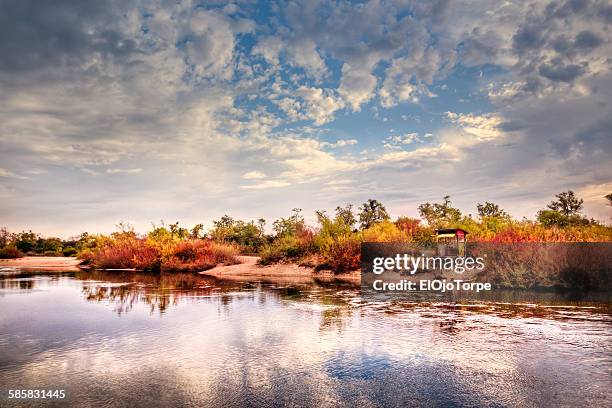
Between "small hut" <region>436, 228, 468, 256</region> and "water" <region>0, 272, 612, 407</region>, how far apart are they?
6251 mm

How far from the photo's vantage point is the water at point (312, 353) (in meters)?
4.90

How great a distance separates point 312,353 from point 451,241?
14.2m

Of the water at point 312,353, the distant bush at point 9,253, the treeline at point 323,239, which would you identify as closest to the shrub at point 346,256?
the treeline at point 323,239

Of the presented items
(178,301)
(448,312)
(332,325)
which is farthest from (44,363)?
(448,312)

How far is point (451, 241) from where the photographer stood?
1928cm

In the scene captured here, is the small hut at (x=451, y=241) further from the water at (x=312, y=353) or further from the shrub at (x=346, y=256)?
the water at (x=312, y=353)

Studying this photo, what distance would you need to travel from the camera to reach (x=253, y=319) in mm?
9641

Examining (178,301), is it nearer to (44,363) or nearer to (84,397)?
(44,363)

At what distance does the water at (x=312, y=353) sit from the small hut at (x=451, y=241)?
6251 mm

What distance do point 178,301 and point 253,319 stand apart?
412 cm

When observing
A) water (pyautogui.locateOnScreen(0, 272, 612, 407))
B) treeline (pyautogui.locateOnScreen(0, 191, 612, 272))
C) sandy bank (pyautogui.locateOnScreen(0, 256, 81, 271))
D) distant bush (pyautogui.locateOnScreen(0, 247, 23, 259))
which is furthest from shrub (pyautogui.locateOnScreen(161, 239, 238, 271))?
distant bush (pyautogui.locateOnScreen(0, 247, 23, 259))

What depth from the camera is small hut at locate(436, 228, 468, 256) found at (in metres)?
18.3

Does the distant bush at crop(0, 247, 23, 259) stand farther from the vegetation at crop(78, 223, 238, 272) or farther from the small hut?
the small hut

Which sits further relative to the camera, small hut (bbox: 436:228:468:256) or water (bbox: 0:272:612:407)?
small hut (bbox: 436:228:468:256)
